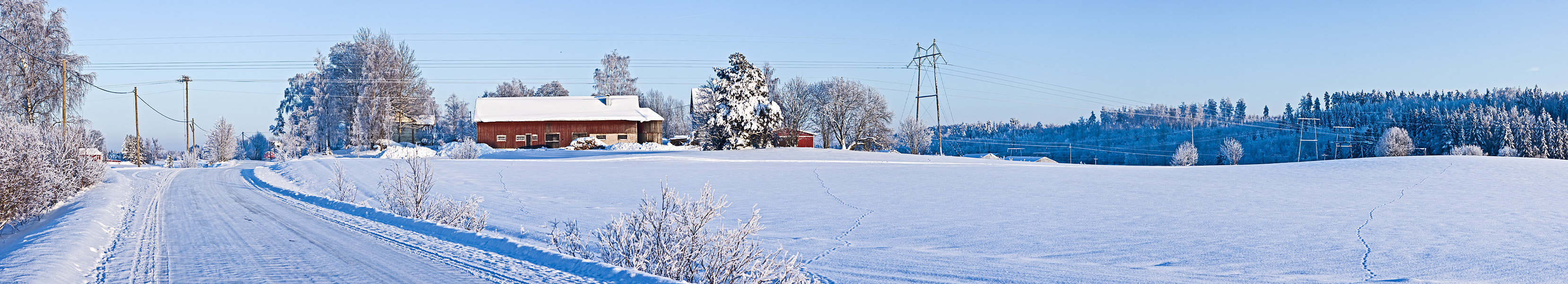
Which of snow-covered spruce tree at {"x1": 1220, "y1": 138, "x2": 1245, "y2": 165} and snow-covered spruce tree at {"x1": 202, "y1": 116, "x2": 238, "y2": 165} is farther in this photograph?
snow-covered spruce tree at {"x1": 1220, "y1": 138, "x2": 1245, "y2": 165}

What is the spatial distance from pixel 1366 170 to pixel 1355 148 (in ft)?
293

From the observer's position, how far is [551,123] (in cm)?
5003

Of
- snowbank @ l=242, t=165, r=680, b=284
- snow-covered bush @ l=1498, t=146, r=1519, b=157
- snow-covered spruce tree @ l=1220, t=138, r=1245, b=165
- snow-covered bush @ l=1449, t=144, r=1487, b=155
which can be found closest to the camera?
snowbank @ l=242, t=165, r=680, b=284

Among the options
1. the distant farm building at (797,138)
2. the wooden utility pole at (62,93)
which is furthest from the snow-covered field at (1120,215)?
the distant farm building at (797,138)

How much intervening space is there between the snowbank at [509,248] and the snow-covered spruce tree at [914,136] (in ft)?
129

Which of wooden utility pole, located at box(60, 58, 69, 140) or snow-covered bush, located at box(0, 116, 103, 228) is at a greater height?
wooden utility pole, located at box(60, 58, 69, 140)

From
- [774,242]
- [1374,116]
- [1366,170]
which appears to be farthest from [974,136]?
[774,242]

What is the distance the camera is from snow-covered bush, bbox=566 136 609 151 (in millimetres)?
43938

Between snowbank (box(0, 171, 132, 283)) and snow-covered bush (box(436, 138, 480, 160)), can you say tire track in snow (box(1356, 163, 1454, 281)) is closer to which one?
snowbank (box(0, 171, 132, 283))

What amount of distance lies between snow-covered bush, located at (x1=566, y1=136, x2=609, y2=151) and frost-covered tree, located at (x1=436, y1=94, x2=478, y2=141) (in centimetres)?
2934

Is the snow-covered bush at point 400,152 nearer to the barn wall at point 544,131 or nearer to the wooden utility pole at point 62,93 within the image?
the wooden utility pole at point 62,93

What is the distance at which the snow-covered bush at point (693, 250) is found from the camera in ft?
18.8

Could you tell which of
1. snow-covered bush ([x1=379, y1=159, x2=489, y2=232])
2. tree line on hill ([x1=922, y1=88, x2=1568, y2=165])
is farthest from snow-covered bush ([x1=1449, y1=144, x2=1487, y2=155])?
snow-covered bush ([x1=379, y1=159, x2=489, y2=232])

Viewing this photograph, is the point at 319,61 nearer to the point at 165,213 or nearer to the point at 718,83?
the point at 718,83
